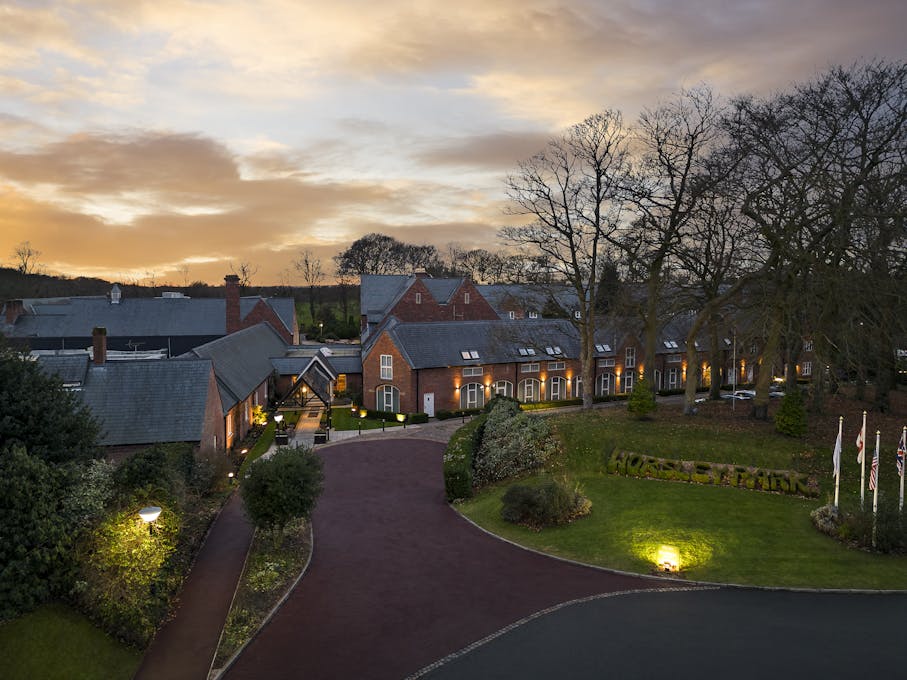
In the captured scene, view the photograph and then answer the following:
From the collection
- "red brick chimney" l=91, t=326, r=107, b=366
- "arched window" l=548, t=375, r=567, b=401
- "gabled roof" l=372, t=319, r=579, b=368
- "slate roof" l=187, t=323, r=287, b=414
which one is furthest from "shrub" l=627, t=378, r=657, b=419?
"red brick chimney" l=91, t=326, r=107, b=366

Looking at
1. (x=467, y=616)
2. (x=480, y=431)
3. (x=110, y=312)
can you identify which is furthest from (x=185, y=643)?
(x=110, y=312)

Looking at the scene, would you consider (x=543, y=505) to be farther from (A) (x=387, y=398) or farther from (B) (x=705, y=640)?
(A) (x=387, y=398)

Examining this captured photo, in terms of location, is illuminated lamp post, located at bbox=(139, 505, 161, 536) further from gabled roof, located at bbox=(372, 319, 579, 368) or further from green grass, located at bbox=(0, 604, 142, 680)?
gabled roof, located at bbox=(372, 319, 579, 368)

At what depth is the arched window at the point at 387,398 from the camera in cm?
4278

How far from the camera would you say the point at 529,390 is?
46.8 m

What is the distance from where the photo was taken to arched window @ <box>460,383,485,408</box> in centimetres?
4372

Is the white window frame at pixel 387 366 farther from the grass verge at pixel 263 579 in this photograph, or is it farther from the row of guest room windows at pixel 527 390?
the grass verge at pixel 263 579

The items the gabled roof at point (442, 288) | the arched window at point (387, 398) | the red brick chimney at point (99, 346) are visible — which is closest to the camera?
the red brick chimney at point (99, 346)

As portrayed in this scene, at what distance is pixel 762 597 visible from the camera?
1498 cm

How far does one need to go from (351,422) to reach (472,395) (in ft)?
32.1

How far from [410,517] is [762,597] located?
1220 centimetres

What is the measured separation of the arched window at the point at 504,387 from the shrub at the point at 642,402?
15.8 meters

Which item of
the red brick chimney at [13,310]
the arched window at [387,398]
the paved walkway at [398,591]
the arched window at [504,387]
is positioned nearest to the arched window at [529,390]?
the arched window at [504,387]

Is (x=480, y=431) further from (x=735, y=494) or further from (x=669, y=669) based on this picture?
(x=669, y=669)
